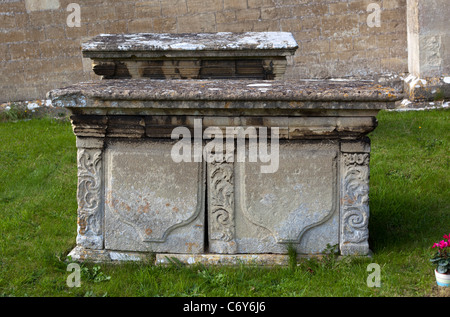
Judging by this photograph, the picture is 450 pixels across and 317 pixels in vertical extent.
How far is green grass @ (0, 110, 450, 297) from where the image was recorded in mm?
2975

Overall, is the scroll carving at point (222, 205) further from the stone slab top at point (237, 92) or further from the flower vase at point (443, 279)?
the flower vase at point (443, 279)

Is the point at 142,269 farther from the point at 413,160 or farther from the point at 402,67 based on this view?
the point at 402,67

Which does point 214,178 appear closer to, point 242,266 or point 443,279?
point 242,266

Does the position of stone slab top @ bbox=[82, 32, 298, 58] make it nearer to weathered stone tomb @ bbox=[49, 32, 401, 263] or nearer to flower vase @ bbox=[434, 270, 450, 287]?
weathered stone tomb @ bbox=[49, 32, 401, 263]

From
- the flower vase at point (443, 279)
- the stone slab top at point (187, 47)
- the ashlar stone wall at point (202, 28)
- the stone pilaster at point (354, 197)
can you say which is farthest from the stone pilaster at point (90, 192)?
the ashlar stone wall at point (202, 28)

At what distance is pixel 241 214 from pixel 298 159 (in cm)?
48

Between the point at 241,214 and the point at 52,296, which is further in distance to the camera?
the point at 241,214

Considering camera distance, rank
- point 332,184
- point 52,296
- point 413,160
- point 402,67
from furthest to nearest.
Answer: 1. point 402,67
2. point 413,160
3. point 332,184
4. point 52,296

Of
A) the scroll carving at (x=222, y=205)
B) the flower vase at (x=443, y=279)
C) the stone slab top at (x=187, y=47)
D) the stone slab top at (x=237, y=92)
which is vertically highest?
the stone slab top at (x=187, y=47)

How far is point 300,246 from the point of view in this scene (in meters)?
3.24

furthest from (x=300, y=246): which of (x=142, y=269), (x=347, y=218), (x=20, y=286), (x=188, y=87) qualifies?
(x=20, y=286)

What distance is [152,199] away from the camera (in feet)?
10.6

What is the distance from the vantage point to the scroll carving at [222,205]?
3197 mm

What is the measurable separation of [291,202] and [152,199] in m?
0.83
